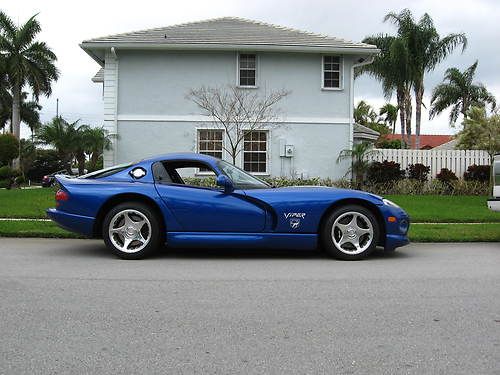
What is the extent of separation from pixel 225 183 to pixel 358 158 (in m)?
13.1

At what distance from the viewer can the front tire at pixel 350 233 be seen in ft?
23.7

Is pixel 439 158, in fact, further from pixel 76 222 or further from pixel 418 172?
pixel 76 222

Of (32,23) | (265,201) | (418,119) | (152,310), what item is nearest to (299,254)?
(265,201)

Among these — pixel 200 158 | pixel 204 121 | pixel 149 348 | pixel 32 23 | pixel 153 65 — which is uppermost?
pixel 32 23

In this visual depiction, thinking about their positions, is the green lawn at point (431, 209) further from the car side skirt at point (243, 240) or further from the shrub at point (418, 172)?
the car side skirt at point (243, 240)

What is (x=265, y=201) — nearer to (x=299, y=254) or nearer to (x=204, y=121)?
(x=299, y=254)

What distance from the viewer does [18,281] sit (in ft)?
19.4

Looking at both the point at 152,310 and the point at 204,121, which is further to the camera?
the point at 204,121

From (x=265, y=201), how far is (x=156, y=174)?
5.05 ft

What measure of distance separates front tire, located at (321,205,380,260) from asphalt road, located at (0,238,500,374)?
0.20 metres

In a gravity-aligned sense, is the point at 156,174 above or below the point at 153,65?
below

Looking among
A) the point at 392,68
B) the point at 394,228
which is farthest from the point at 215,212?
the point at 392,68

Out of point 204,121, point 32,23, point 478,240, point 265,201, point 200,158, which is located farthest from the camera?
point 32,23

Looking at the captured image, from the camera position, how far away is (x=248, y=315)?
15.2ft
